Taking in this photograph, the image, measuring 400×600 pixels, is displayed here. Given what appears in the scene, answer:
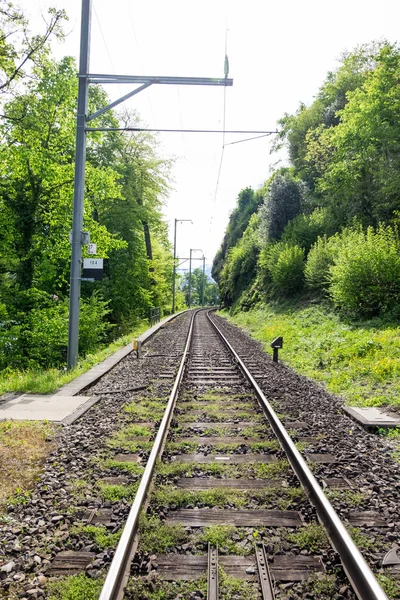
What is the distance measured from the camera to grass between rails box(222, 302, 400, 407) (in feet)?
28.3

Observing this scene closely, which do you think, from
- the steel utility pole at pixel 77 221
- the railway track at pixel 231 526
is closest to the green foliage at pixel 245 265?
the steel utility pole at pixel 77 221

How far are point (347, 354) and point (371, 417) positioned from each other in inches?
188

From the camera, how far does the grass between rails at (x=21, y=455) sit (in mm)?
4184

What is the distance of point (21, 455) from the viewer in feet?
16.5

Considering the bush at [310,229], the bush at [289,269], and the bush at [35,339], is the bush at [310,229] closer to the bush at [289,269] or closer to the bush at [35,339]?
the bush at [289,269]

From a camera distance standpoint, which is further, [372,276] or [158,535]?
[372,276]

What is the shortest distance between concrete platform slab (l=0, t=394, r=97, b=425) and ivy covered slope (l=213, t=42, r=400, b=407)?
507 centimetres

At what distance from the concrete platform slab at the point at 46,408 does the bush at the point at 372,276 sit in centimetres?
1095

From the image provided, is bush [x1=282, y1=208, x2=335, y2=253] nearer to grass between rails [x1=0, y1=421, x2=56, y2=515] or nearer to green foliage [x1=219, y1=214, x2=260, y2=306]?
green foliage [x1=219, y1=214, x2=260, y2=306]

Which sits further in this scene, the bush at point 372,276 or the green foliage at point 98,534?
the bush at point 372,276

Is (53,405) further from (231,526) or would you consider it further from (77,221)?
(77,221)

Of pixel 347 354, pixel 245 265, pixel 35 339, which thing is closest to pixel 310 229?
pixel 245 265

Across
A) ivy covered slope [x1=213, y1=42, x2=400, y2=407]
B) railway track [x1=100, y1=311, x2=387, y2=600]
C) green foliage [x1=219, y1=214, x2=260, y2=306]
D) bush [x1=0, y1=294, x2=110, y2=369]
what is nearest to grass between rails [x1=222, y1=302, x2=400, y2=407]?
ivy covered slope [x1=213, y1=42, x2=400, y2=407]

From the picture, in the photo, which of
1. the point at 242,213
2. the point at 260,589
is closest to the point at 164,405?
the point at 260,589
